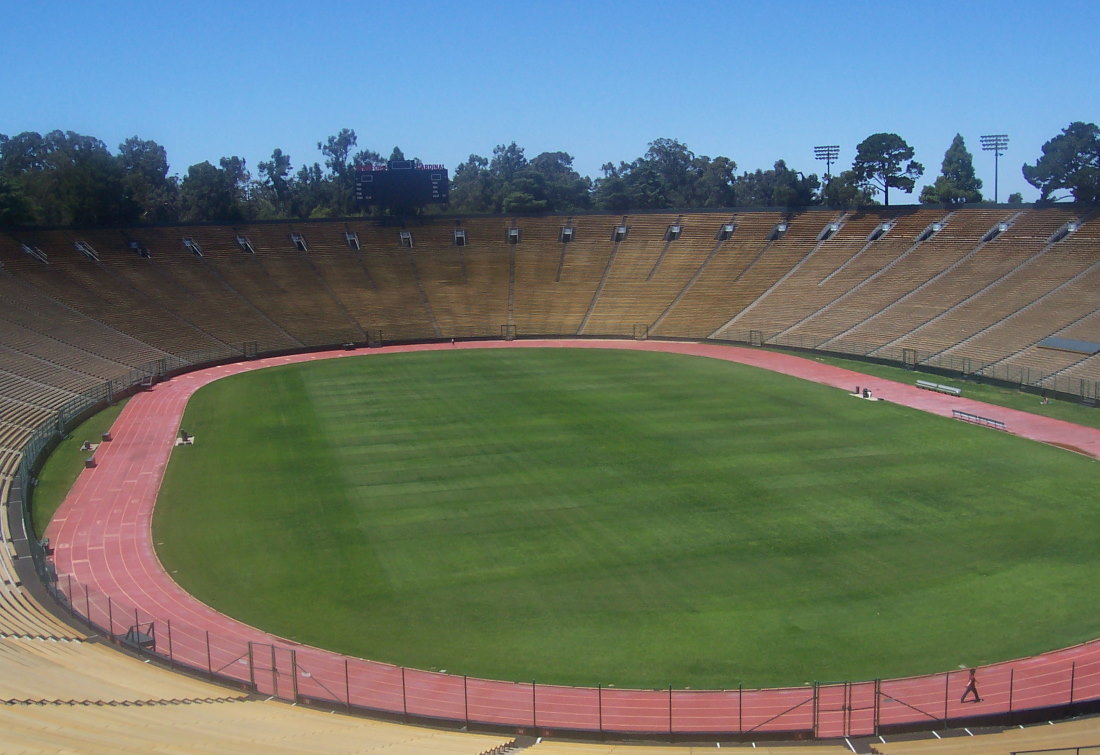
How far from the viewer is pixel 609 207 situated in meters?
121

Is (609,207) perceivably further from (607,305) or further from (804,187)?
(607,305)

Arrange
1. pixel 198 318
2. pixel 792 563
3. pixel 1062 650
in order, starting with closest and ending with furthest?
pixel 1062 650, pixel 792 563, pixel 198 318

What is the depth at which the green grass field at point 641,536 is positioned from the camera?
76.6ft

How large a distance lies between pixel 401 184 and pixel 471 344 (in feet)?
71.5

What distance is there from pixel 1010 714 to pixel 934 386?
122 ft

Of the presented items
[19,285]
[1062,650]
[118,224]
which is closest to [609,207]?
[118,224]

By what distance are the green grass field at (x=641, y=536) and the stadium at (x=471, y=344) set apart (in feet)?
4.14

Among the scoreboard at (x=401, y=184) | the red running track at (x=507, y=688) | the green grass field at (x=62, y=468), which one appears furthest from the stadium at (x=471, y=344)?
the scoreboard at (x=401, y=184)

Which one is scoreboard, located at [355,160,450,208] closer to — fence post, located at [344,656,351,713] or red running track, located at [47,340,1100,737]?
red running track, located at [47,340,1100,737]

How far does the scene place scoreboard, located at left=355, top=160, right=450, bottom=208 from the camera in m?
87.1

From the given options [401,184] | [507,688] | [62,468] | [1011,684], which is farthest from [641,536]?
[401,184]

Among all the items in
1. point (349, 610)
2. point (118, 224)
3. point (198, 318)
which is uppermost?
point (118, 224)

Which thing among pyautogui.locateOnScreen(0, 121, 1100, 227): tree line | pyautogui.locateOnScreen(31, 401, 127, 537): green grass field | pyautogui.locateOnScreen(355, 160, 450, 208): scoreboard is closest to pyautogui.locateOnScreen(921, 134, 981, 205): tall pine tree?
pyautogui.locateOnScreen(0, 121, 1100, 227): tree line

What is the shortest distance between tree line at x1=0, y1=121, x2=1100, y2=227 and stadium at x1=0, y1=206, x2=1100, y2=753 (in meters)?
5.45
